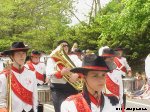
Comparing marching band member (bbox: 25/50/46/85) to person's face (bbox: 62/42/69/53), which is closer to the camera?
person's face (bbox: 62/42/69/53)

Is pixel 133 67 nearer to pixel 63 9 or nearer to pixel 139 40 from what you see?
pixel 139 40

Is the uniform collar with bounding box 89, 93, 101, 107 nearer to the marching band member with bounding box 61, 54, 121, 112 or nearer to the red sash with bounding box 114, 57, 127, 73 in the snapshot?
the marching band member with bounding box 61, 54, 121, 112

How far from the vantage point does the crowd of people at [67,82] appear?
12.1 ft

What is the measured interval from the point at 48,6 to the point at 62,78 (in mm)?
30061

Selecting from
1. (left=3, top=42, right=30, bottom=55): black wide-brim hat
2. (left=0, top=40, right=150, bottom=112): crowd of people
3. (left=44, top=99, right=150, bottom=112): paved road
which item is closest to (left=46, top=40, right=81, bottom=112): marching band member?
(left=0, top=40, right=150, bottom=112): crowd of people

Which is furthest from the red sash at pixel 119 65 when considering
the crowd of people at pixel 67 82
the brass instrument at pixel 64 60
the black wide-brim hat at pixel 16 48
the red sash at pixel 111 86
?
the black wide-brim hat at pixel 16 48

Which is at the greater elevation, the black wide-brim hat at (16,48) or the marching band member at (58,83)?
the black wide-brim hat at (16,48)

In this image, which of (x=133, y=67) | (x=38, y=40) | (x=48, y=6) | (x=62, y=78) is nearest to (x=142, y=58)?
(x=133, y=67)

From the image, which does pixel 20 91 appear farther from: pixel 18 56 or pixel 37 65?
pixel 37 65

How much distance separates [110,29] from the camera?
22.6 m

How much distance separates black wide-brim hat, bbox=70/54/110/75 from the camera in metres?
3.67

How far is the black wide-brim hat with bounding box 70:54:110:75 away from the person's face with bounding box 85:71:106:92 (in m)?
0.05

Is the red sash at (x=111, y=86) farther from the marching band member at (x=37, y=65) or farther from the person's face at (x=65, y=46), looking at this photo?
the marching band member at (x=37, y=65)

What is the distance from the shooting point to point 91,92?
3719 millimetres
